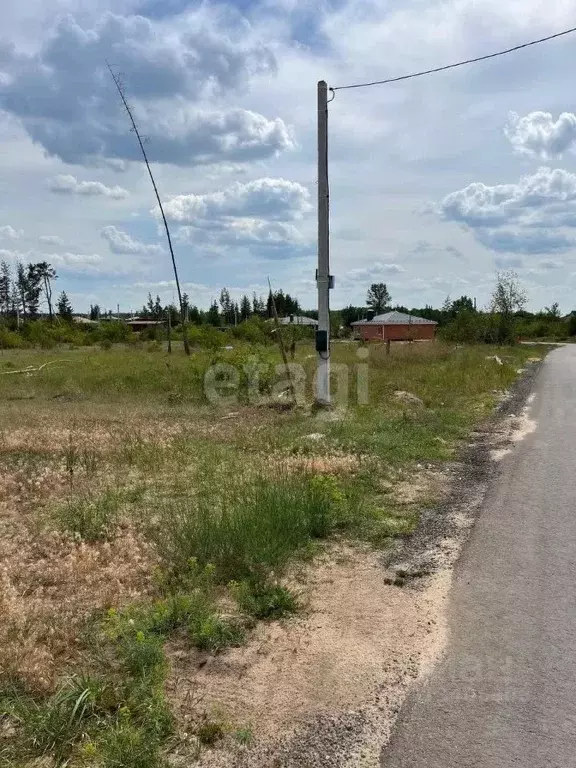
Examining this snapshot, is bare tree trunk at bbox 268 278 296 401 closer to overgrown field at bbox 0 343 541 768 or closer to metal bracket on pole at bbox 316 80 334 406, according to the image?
overgrown field at bbox 0 343 541 768

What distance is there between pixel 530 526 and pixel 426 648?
8.11 feet

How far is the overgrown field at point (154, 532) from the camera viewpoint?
2.80 metres

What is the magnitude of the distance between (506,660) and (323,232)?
31.0ft

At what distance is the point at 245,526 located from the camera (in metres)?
4.87

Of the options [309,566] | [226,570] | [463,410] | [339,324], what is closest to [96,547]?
[226,570]

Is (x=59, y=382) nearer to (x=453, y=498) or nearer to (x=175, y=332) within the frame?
(x=453, y=498)

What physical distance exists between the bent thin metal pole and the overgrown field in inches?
42.9

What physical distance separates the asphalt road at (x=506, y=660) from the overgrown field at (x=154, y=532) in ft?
2.53

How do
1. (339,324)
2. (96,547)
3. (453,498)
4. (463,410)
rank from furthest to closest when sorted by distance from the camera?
1. (339,324)
2. (463,410)
3. (453,498)
4. (96,547)

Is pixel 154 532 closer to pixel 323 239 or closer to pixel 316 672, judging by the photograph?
pixel 316 672

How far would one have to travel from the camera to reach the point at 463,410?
1320 centimetres

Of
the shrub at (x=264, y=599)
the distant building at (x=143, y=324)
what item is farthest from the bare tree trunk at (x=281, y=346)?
the distant building at (x=143, y=324)

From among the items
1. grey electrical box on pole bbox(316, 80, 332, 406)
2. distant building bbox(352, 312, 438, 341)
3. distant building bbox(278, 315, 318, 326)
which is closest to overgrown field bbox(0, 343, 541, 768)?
grey electrical box on pole bbox(316, 80, 332, 406)

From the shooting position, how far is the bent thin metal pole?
1179 cm
